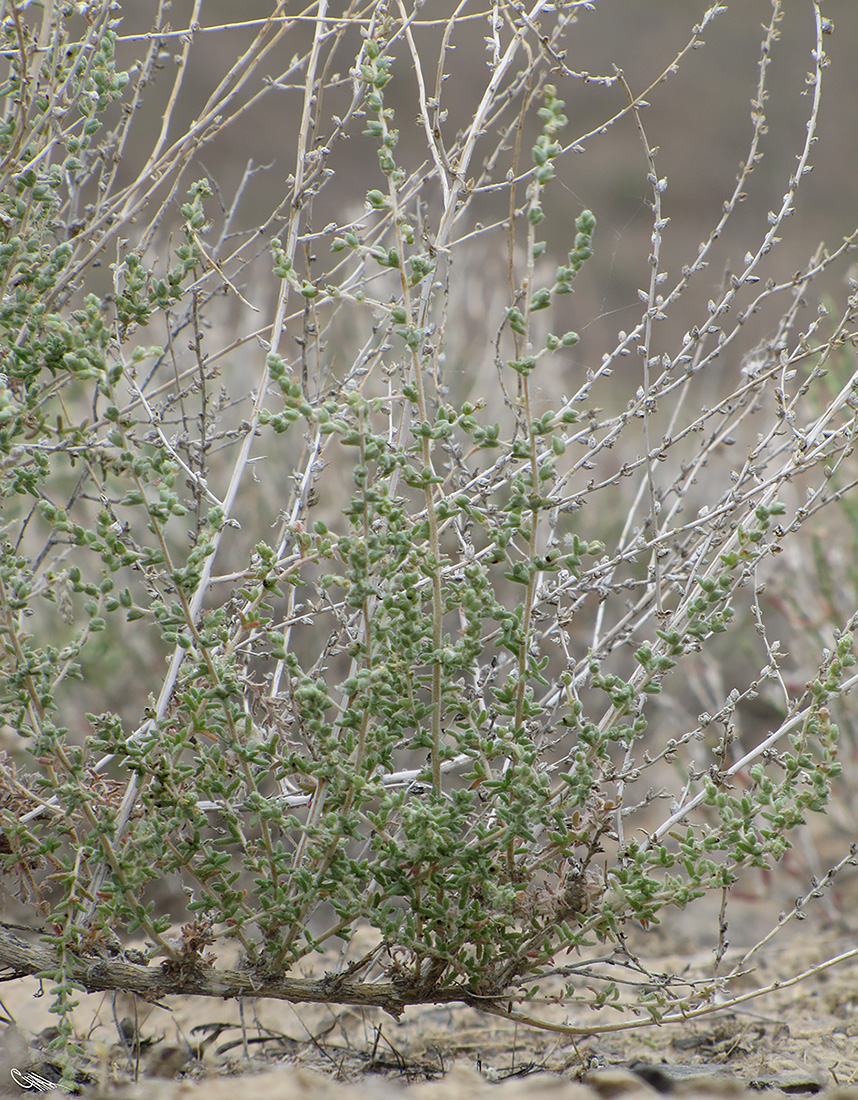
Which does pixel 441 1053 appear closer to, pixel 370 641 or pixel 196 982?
pixel 196 982

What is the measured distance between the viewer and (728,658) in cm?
529

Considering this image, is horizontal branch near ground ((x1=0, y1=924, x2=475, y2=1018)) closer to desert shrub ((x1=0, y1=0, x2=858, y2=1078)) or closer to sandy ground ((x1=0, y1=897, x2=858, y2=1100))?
desert shrub ((x1=0, y1=0, x2=858, y2=1078))

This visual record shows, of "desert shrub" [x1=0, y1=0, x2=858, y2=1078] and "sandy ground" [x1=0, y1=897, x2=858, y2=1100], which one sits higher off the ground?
"desert shrub" [x1=0, y1=0, x2=858, y2=1078]

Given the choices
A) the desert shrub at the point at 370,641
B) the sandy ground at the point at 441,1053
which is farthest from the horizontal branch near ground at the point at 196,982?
the sandy ground at the point at 441,1053

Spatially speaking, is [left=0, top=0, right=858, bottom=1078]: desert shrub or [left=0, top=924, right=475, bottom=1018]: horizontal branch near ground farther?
[left=0, top=924, right=475, bottom=1018]: horizontal branch near ground

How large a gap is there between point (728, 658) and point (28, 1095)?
14.9 ft

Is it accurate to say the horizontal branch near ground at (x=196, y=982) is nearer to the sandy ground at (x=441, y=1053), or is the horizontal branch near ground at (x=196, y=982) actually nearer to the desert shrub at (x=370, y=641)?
the desert shrub at (x=370, y=641)

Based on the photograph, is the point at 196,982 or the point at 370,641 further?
the point at 196,982

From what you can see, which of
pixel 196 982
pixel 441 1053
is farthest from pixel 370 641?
pixel 441 1053

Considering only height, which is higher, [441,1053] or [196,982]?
[196,982]

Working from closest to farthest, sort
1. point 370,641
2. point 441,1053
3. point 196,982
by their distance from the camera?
1. point 370,641
2. point 196,982
3. point 441,1053

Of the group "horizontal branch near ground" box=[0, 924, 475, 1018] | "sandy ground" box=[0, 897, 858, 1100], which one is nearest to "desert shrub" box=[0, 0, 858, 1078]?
"horizontal branch near ground" box=[0, 924, 475, 1018]

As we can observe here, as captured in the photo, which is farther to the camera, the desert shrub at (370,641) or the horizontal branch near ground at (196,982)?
the horizontal branch near ground at (196,982)

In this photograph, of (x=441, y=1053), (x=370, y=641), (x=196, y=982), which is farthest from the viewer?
(x=441, y=1053)
